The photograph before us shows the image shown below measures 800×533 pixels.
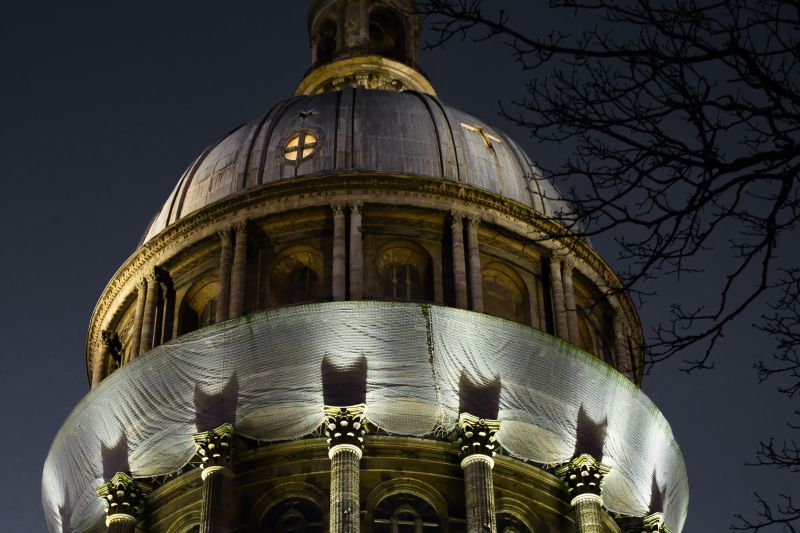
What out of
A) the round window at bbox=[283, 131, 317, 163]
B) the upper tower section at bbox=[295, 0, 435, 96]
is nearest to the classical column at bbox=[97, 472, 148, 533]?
the round window at bbox=[283, 131, 317, 163]

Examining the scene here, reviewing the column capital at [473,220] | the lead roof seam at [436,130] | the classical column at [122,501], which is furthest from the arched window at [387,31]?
the classical column at [122,501]

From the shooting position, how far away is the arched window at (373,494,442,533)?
47.8m

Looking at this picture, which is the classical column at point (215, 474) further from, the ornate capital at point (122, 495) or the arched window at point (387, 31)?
→ the arched window at point (387, 31)

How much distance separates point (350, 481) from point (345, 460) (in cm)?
84

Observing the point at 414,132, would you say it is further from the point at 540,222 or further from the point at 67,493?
the point at 67,493

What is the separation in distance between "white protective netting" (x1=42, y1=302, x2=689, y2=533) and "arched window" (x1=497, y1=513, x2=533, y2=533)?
168 cm

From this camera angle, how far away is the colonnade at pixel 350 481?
46.2 m

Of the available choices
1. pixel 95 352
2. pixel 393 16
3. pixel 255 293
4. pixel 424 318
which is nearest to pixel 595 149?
pixel 424 318

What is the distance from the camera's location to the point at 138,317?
56.8 metres

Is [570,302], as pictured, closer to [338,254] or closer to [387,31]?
[338,254]

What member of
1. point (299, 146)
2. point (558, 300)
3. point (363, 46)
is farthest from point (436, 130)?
point (363, 46)

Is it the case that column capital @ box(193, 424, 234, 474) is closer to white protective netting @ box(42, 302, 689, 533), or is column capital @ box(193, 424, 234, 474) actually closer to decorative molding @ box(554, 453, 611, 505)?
white protective netting @ box(42, 302, 689, 533)

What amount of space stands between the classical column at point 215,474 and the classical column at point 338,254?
19.7 ft

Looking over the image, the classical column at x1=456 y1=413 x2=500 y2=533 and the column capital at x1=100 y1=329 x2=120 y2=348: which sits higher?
the column capital at x1=100 y1=329 x2=120 y2=348
